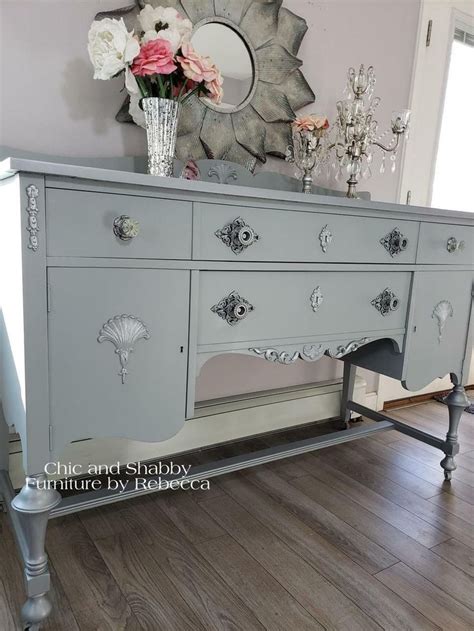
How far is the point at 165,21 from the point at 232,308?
0.77 m

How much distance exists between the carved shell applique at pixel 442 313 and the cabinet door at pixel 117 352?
960 millimetres

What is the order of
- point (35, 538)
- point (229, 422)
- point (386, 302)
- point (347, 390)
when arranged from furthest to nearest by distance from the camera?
point (347, 390)
point (229, 422)
point (386, 302)
point (35, 538)

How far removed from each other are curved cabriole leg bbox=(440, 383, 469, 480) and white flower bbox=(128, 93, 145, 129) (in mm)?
1438

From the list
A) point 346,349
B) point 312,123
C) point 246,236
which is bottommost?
point 346,349

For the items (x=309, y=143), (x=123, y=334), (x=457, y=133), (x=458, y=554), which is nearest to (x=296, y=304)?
(x=123, y=334)

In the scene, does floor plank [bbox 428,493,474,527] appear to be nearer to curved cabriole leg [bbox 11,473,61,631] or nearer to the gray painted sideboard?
the gray painted sideboard

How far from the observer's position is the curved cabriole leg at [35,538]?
3.29 ft

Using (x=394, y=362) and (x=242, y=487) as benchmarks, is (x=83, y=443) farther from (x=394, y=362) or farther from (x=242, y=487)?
(x=394, y=362)

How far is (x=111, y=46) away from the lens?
1189 millimetres

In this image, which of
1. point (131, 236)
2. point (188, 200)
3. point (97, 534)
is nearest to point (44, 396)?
point (131, 236)

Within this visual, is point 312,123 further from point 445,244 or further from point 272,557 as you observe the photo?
point 272,557

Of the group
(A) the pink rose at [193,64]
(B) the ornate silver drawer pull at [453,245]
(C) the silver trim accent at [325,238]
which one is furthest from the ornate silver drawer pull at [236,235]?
(B) the ornate silver drawer pull at [453,245]

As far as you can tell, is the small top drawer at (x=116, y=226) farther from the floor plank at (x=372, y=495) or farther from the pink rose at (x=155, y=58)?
the floor plank at (x=372, y=495)

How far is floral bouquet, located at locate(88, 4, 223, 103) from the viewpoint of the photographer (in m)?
1.17
